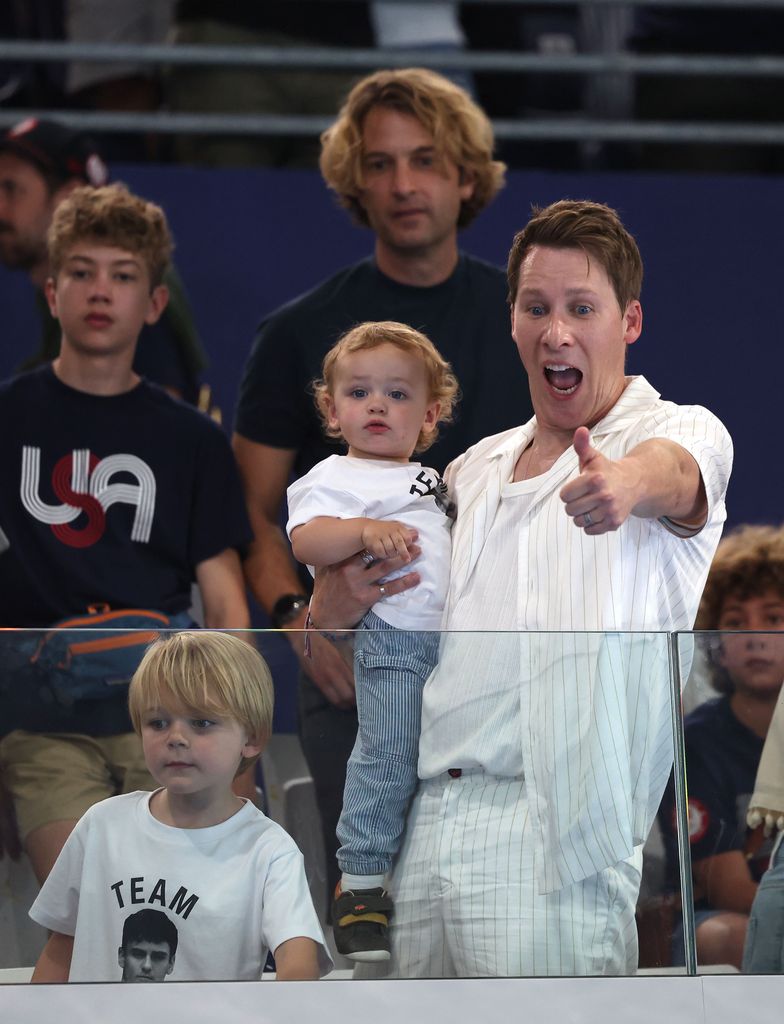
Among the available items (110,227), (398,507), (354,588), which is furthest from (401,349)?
(110,227)

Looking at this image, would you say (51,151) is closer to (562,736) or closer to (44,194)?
(44,194)

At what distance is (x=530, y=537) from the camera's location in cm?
201

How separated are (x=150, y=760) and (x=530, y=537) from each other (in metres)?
0.55

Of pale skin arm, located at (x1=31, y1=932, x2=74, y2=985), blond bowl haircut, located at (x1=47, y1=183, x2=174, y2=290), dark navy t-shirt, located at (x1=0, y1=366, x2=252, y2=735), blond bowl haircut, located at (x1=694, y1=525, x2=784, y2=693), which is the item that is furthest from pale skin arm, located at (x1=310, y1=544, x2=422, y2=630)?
blond bowl haircut, located at (x1=47, y1=183, x2=174, y2=290)

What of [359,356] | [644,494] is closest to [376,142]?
[359,356]

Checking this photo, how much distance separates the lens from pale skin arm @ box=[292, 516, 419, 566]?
84.4 inches

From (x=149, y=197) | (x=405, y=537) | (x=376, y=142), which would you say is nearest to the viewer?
(x=405, y=537)

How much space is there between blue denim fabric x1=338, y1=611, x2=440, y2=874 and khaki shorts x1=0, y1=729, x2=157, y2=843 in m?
0.25

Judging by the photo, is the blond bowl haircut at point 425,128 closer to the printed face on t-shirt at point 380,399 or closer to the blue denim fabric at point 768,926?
the printed face on t-shirt at point 380,399

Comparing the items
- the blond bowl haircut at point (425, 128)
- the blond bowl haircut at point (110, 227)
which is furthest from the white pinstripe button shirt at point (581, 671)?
the blond bowl haircut at point (110, 227)

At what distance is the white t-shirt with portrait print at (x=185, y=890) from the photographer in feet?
6.36

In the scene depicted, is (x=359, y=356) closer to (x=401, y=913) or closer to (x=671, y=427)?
(x=671, y=427)

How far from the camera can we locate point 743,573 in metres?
2.96

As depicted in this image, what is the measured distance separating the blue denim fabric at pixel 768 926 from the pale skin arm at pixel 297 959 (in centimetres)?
53
